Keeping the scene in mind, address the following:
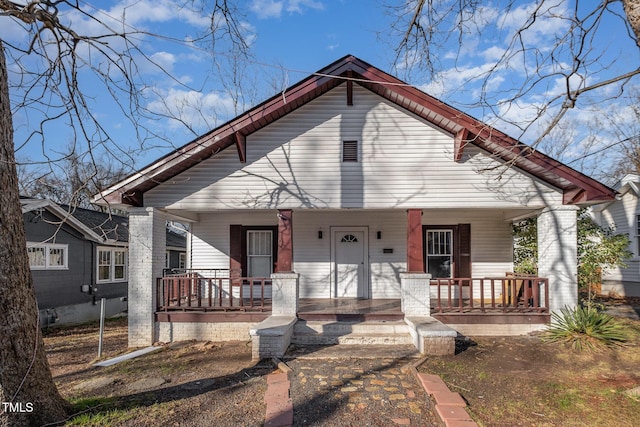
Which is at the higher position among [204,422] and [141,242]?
[141,242]

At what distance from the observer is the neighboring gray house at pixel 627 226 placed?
49.2 ft

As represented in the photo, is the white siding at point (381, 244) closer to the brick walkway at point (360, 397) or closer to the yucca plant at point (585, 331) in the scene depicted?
the yucca plant at point (585, 331)

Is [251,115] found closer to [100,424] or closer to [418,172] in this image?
[418,172]

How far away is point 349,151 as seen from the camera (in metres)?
8.94

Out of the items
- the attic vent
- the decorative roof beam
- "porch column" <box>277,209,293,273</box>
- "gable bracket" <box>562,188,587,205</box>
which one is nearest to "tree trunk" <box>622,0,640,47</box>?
"gable bracket" <box>562,188,587,205</box>

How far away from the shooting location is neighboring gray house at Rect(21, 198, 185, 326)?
1264 centimetres

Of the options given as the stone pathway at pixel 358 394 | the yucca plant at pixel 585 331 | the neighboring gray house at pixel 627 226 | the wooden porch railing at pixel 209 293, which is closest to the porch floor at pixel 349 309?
the wooden porch railing at pixel 209 293

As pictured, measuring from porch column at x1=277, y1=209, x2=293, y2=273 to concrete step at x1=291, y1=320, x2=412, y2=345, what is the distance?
4.11 ft

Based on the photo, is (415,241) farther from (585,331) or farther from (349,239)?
(585,331)

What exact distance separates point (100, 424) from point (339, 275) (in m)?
7.58

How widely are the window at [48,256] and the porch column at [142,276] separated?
541 cm

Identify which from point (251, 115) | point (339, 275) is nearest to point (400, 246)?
point (339, 275)

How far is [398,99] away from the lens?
8789mm

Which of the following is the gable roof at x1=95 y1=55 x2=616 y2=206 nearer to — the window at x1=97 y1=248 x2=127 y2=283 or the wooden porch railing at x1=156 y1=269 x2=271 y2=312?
the wooden porch railing at x1=156 y1=269 x2=271 y2=312
